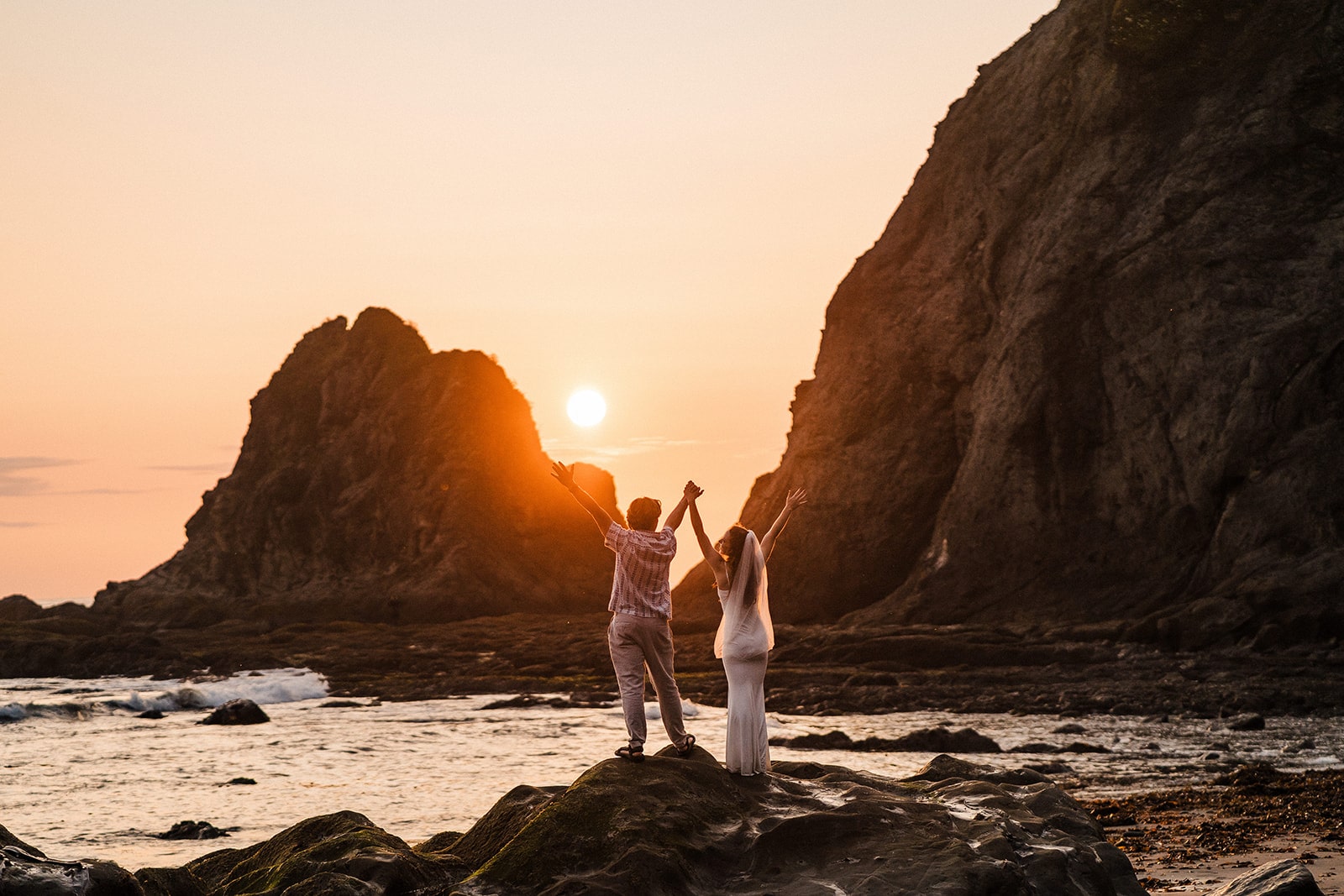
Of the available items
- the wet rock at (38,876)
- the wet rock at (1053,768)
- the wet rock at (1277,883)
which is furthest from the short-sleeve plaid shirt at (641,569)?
the wet rock at (1053,768)

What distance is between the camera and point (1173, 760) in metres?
21.4

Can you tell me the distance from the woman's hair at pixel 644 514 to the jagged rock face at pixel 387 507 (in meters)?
74.7

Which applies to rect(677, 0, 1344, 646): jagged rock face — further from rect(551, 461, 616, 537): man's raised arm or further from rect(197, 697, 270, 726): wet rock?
rect(551, 461, 616, 537): man's raised arm

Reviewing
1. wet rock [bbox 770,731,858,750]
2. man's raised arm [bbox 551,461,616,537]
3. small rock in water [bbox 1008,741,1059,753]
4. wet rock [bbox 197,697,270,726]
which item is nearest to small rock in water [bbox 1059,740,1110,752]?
small rock in water [bbox 1008,741,1059,753]

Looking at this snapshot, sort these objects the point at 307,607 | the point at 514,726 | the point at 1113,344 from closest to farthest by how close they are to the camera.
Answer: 1. the point at 514,726
2. the point at 1113,344
3. the point at 307,607

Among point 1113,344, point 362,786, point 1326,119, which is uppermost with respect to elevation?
point 1326,119

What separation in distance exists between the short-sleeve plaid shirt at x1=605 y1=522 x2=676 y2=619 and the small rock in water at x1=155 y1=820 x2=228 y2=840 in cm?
998

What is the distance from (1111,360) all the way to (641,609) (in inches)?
1868

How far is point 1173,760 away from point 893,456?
4121cm

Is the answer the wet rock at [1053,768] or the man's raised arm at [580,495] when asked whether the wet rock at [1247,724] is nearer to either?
the wet rock at [1053,768]

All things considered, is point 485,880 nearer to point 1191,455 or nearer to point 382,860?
point 382,860

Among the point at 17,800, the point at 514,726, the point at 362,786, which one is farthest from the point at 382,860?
the point at 514,726

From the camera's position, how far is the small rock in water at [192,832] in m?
16.7

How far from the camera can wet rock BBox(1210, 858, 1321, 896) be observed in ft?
27.0
